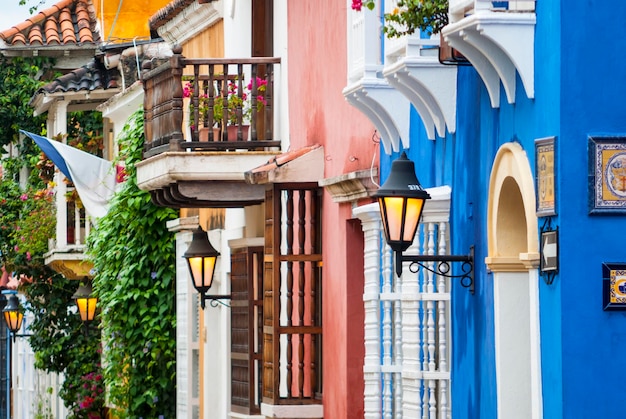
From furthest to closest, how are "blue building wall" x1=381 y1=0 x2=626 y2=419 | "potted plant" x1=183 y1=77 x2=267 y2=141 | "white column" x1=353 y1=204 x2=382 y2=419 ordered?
1. "potted plant" x1=183 y1=77 x2=267 y2=141
2. "white column" x1=353 y1=204 x2=382 y2=419
3. "blue building wall" x1=381 y1=0 x2=626 y2=419

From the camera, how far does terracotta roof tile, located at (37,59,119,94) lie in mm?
25672

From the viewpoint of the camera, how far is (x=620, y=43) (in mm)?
8148

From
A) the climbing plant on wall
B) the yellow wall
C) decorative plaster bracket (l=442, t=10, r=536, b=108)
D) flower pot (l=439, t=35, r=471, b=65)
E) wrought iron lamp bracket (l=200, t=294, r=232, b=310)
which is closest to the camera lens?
decorative plaster bracket (l=442, t=10, r=536, b=108)

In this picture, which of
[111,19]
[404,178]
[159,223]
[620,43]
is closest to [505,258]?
[404,178]

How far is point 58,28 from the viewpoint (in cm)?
2908

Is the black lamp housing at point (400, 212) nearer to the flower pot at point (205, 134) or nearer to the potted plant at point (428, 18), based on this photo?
the potted plant at point (428, 18)

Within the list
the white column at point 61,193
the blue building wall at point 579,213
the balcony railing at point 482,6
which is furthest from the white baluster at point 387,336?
the white column at point 61,193

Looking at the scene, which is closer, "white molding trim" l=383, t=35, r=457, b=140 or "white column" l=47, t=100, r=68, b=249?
"white molding trim" l=383, t=35, r=457, b=140

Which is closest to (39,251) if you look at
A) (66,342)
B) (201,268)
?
(66,342)

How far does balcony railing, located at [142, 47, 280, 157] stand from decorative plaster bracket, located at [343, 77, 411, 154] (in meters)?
3.47

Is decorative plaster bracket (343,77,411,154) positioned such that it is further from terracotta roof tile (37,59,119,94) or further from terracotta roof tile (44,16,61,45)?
terracotta roof tile (44,16,61,45)

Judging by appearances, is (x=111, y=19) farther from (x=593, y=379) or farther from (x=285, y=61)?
Answer: (x=593, y=379)

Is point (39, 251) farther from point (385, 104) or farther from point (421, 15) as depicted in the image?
point (421, 15)

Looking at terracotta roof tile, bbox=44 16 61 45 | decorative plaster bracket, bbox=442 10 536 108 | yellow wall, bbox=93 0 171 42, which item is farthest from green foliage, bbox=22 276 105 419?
decorative plaster bracket, bbox=442 10 536 108
